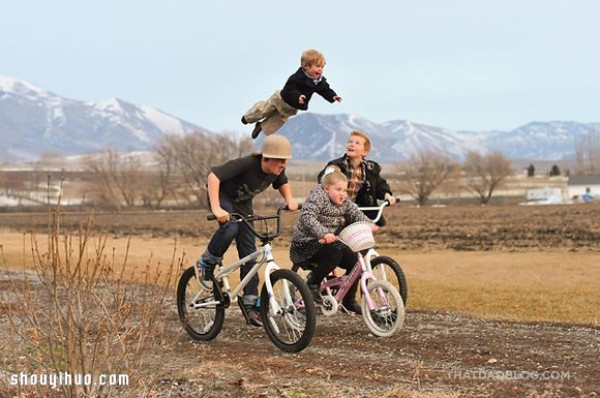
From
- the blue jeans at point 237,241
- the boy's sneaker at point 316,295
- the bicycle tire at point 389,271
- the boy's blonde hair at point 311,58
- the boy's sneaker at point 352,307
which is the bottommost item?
the boy's sneaker at point 352,307

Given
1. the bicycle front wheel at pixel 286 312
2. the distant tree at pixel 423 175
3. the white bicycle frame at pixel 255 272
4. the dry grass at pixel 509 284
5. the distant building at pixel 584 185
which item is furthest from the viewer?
the distant building at pixel 584 185

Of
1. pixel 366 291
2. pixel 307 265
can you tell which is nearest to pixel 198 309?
pixel 307 265

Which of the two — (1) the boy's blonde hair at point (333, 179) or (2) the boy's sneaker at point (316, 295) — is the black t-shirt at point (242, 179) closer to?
(1) the boy's blonde hair at point (333, 179)

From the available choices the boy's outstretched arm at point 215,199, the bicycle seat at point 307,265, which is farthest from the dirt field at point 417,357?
the bicycle seat at point 307,265

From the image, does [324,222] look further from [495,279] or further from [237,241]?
[495,279]

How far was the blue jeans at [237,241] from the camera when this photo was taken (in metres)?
7.85

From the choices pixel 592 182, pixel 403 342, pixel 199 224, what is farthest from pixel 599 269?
pixel 592 182

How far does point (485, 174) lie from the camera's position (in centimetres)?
12338

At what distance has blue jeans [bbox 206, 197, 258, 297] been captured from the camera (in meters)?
7.85

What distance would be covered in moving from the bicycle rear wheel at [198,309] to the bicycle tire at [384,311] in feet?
4.83

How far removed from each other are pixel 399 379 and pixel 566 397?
1228 mm

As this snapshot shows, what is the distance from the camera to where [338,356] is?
6996 millimetres

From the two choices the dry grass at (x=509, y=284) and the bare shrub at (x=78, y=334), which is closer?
the bare shrub at (x=78, y=334)

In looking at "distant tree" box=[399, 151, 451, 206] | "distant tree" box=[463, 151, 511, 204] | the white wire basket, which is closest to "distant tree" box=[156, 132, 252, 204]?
"distant tree" box=[399, 151, 451, 206]
